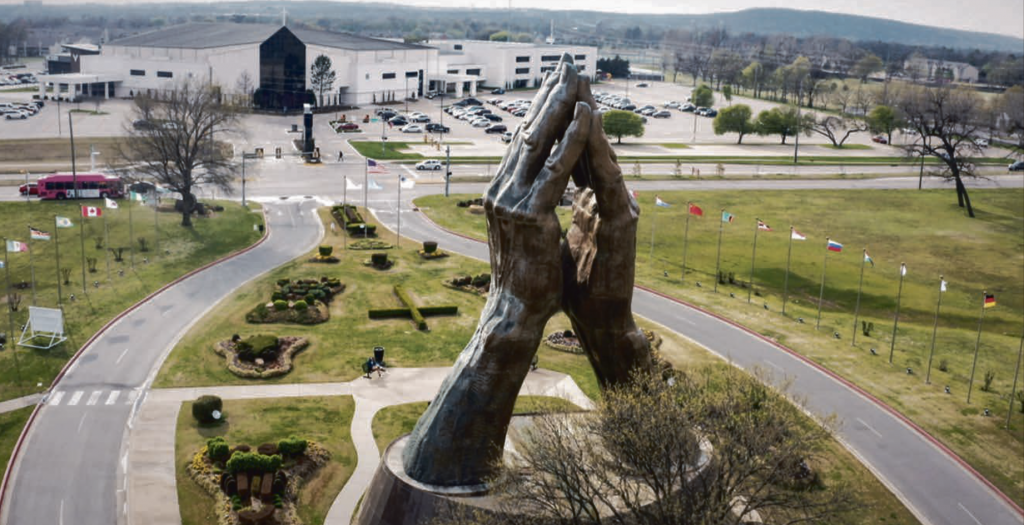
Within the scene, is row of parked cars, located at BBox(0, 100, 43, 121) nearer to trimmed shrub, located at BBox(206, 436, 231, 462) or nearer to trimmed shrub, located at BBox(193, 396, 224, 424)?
trimmed shrub, located at BBox(193, 396, 224, 424)

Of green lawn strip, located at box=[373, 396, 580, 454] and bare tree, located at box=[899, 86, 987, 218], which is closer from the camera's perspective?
green lawn strip, located at box=[373, 396, 580, 454]

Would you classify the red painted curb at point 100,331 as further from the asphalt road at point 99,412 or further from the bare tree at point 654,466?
the bare tree at point 654,466

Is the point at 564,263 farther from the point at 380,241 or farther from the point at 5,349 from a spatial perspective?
the point at 380,241

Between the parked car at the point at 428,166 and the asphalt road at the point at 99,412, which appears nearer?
the asphalt road at the point at 99,412

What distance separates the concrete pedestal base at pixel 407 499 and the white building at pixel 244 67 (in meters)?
137

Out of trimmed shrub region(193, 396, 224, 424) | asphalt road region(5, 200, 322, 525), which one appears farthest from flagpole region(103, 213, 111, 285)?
trimmed shrub region(193, 396, 224, 424)

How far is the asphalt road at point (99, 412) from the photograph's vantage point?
42406 millimetres

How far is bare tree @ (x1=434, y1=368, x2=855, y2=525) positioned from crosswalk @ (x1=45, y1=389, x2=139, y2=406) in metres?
25.9

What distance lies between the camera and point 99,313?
66250 millimetres

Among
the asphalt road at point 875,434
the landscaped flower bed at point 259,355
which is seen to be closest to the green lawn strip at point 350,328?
the landscaped flower bed at point 259,355

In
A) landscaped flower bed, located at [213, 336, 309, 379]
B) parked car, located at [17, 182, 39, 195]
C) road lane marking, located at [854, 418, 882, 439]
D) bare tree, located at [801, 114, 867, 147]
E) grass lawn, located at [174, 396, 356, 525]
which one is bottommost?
grass lawn, located at [174, 396, 356, 525]

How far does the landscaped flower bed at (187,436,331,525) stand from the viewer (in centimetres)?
4119

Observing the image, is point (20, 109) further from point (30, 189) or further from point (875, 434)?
point (875, 434)

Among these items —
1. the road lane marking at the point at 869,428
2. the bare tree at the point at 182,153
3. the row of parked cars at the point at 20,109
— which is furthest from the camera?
the row of parked cars at the point at 20,109
